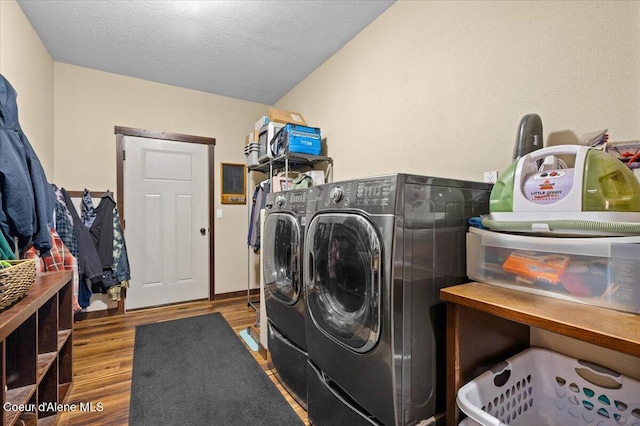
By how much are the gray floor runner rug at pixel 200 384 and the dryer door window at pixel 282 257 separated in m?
0.60

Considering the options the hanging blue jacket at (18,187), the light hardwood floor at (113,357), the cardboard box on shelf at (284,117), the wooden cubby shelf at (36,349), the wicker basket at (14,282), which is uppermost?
the cardboard box on shelf at (284,117)

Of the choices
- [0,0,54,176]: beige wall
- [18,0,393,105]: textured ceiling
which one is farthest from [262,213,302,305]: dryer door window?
[0,0,54,176]: beige wall

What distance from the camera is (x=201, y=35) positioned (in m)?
2.39

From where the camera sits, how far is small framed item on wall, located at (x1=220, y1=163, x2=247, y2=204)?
371cm

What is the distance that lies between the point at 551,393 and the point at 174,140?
3.79 meters

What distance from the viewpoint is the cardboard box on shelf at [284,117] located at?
9.84 feet

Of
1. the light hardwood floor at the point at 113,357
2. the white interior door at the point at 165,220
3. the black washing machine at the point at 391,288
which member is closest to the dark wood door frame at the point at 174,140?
the white interior door at the point at 165,220

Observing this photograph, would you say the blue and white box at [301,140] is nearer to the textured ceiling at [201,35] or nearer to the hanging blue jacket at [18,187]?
the textured ceiling at [201,35]

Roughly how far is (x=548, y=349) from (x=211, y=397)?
1787mm

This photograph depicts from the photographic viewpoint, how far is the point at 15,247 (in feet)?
5.32

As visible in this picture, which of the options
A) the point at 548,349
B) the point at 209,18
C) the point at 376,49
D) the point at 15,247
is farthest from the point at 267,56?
the point at 548,349

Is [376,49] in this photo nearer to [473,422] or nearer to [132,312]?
[473,422]

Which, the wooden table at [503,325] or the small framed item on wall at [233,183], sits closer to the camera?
the wooden table at [503,325]

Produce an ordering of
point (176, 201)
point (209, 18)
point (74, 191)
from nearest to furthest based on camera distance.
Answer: point (209, 18) < point (74, 191) < point (176, 201)
